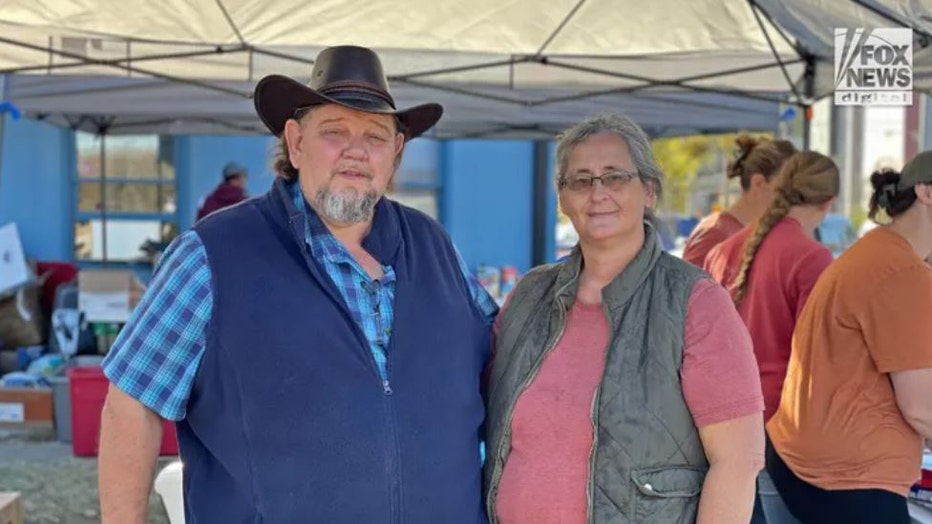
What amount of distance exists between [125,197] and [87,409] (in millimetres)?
3957

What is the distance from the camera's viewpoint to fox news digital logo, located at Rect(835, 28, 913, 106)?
9.34ft

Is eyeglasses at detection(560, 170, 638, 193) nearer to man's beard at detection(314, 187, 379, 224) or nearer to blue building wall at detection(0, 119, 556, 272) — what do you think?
man's beard at detection(314, 187, 379, 224)

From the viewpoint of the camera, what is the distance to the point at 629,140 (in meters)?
2.15

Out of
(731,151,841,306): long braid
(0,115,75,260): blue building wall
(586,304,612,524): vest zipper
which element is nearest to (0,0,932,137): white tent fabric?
(731,151,841,306): long braid

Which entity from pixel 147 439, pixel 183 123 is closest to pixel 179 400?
pixel 147 439

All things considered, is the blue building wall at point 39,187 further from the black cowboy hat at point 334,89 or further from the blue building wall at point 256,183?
the black cowboy hat at point 334,89

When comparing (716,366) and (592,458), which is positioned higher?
(716,366)

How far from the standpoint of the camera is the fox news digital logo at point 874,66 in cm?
285

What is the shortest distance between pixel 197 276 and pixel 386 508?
1.97 ft

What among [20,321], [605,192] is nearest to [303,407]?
[605,192]

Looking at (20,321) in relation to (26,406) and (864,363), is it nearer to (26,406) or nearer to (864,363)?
(26,406)

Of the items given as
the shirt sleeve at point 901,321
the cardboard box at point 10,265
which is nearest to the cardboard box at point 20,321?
the cardboard box at point 10,265

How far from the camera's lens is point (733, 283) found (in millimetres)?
3385

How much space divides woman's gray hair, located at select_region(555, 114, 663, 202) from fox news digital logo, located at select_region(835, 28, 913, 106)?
1051 millimetres
